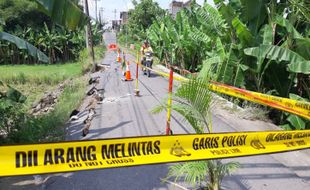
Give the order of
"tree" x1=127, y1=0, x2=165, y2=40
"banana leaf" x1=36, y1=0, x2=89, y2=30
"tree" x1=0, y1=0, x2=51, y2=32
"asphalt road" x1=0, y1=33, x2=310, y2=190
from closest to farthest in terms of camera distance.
Result: "asphalt road" x1=0, y1=33, x2=310, y2=190 < "banana leaf" x1=36, y1=0, x2=89, y2=30 < "tree" x1=0, y1=0, x2=51, y2=32 < "tree" x1=127, y1=0, x2=165, y2=40

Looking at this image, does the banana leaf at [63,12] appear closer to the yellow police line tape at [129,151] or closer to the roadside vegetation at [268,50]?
the roadside vegetation at [268,50]

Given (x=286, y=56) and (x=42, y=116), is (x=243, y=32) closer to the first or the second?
(x=286, y=56)

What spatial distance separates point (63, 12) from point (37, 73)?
2016 cm

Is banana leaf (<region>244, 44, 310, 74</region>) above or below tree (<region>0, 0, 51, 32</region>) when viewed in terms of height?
below

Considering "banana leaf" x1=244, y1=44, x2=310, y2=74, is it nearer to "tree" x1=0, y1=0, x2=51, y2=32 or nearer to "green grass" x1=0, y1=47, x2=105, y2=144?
"green grass" x1=0, y1=47, x2=105, y2=144

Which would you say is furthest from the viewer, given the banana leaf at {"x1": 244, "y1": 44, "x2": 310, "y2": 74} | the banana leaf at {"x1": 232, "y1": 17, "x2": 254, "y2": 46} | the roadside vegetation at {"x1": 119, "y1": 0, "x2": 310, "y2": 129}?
the banana leaf at {"x1": 232, "y1": 17, "x2": 254, "y2": 46}

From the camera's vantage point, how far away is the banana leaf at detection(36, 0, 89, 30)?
536 centimetres

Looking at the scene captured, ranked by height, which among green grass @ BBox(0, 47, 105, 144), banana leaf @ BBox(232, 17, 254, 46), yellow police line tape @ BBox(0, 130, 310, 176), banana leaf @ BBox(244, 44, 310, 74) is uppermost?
banana leaf @ BBox(232, 17, 254, 46)

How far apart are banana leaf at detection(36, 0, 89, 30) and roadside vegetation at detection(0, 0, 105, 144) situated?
17mm

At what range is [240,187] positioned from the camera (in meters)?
4.59

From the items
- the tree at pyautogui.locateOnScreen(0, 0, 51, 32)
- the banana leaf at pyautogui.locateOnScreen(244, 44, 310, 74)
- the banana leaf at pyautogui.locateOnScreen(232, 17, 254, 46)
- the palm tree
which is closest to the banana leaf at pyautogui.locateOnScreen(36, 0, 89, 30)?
the palm tree

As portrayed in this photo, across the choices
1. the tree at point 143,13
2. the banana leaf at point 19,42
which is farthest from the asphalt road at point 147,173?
the tree at point 143,13

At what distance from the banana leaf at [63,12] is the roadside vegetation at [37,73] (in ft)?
0.06

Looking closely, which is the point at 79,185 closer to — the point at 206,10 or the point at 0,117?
the point at 0,117
